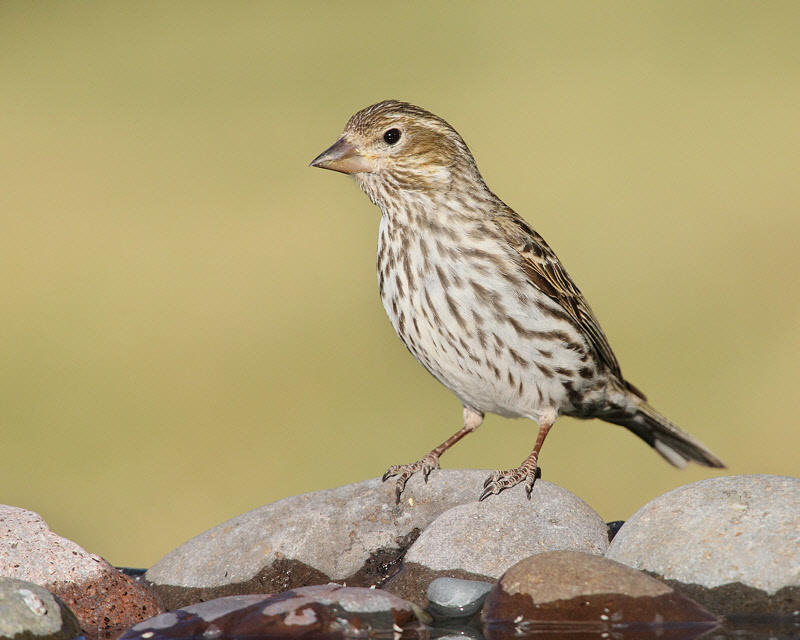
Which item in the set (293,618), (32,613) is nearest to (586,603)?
(293,618)

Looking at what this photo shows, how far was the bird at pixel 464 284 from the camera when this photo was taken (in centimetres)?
636

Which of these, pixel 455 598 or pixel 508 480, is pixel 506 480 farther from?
pixel 455 598

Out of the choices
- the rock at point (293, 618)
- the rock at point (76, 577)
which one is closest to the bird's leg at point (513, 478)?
the rock at point (293, 618)

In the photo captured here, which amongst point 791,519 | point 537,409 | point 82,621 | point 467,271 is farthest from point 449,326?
point 82,621

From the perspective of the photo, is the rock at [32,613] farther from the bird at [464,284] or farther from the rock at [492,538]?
the bird at [464,284]

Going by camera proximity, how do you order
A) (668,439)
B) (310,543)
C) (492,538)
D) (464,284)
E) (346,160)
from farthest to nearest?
1. (668,439)
2. (346,160)
3. (464,284)
4. (310,543)
5. (492,538)

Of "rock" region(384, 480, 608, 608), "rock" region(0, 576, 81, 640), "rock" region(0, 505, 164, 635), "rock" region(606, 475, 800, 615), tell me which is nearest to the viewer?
"rock" region(0, 576, 81, 640)

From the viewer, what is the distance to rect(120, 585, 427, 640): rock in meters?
4.66

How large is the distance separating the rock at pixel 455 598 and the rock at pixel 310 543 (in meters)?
0.77

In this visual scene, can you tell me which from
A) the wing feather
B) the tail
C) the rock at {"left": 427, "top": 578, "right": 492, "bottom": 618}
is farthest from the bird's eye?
the rock at {"left": 427, "top": 578, "right": 492, "bottom": 618}

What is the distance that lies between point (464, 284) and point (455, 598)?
199cm

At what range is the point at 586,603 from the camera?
473 centimetres

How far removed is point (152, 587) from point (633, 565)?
281 cm

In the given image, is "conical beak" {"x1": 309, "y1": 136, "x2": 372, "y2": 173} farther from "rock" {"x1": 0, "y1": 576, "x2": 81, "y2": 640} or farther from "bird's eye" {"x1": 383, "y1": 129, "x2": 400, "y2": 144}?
"rock" {"x1": 0, "y1": 576, "x2": 81, "y2": 640}
